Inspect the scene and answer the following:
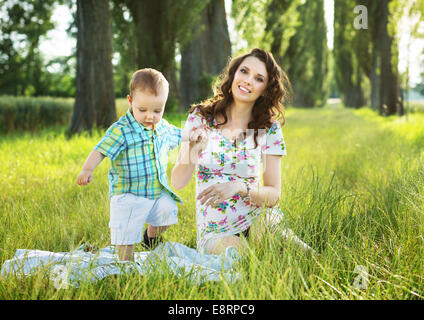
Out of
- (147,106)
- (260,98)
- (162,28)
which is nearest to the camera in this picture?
(147,106)

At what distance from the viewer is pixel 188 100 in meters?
12.9

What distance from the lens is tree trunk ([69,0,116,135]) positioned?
6418mm

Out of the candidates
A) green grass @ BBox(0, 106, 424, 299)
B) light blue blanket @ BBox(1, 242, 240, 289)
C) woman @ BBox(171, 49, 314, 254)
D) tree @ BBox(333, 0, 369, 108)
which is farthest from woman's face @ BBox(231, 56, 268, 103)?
tree @ BBox(333, 0, 369, 108)

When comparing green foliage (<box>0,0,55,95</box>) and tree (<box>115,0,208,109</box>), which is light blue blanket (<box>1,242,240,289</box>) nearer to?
tree (<box>115,0,208,109</box>)

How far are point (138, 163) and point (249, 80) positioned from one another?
904 mm

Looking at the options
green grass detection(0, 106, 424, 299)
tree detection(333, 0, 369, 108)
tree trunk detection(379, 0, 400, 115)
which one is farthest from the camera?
tree detection(333, 0, 369, 108)

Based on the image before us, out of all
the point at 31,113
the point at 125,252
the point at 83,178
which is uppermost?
the point at 31,113

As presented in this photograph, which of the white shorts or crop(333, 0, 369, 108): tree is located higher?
crop(333, 0, 369, 108): tree

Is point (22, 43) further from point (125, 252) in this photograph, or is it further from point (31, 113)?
point (125, 252)

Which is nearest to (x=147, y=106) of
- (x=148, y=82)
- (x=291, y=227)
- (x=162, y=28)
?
(x=148, y=82)

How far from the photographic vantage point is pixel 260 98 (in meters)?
2.57

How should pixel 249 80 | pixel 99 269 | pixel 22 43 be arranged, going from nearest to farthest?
pixel 99 269, pixel 249 80, pixel 22 43

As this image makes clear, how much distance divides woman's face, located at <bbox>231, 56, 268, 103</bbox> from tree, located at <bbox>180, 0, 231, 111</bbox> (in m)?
9.64

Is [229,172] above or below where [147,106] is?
below
